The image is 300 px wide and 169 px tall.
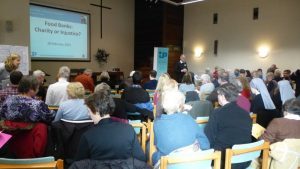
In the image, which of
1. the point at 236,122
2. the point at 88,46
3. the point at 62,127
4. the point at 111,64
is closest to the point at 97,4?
the point at 88,46

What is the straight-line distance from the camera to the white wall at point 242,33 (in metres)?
8.95

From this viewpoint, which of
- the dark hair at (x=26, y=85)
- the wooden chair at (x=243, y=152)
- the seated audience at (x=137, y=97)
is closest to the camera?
the wooden chair at (x=243, y=152)

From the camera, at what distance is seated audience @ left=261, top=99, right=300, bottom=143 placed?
232 cm

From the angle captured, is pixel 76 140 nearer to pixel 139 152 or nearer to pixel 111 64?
pixel 139 152

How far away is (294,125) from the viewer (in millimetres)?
2340

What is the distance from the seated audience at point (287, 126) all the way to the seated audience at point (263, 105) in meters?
2.27

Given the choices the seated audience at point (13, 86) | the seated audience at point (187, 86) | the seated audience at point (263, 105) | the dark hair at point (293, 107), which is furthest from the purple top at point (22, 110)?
the seated audience at point (263, 105)

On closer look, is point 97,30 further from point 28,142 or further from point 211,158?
point 211,158

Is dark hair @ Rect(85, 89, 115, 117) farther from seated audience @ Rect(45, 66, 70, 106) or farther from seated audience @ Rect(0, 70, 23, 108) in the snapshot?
seated audience @ Rect(45, 66, 70, 106)

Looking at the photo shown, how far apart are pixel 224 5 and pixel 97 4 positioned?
15.7ft

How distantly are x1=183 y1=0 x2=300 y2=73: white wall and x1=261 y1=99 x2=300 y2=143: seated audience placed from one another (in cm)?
728

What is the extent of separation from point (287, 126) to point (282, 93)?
284cm

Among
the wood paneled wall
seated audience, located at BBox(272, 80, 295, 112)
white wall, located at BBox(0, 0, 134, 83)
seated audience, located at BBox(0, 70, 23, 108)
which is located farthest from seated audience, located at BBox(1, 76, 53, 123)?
the wood paneled wall

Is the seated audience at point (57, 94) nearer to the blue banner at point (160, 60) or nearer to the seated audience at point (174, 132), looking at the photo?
the seated audience at point (174, 132)
